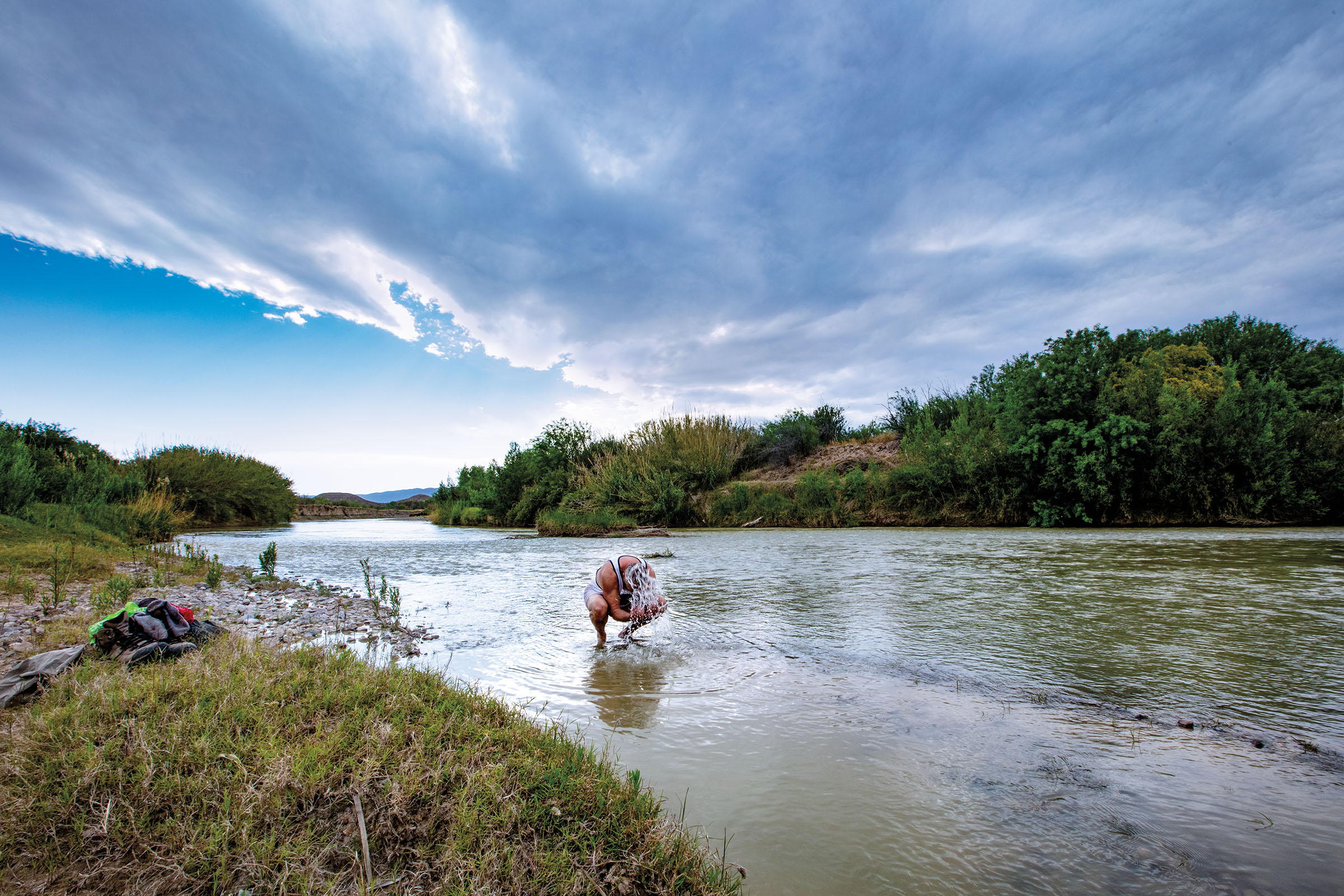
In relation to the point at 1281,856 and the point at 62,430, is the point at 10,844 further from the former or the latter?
the point at 62,430

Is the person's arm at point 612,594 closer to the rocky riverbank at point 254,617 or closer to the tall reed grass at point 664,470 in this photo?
the rocky riverbank at point 254,617

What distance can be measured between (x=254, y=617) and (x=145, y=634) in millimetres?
1875

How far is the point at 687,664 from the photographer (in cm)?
418

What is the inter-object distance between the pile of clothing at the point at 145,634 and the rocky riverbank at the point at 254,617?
0.23 metres

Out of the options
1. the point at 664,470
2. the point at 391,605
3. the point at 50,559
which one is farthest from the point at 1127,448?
the point at 50,559

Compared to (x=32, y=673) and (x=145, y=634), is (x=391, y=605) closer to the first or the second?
(x=145, y=634)

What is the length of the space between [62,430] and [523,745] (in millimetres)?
21455

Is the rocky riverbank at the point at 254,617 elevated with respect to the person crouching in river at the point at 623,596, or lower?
lower

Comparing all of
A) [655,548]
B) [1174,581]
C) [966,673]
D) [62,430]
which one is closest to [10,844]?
[966,673]

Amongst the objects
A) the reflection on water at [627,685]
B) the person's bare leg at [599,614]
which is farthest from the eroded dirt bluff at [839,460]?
the reflection on water at [627,685]

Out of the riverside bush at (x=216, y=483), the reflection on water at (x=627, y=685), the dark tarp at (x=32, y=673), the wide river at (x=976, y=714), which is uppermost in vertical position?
the riverside bush at (x=216, y=483)

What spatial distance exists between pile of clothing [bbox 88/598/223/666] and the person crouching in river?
2.73 meters

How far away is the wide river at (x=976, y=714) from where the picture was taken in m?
1.88

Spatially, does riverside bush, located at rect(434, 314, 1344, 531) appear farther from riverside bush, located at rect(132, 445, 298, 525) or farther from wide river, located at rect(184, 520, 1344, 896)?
riverside bush, located at rect(132, 445, 298, 525)
